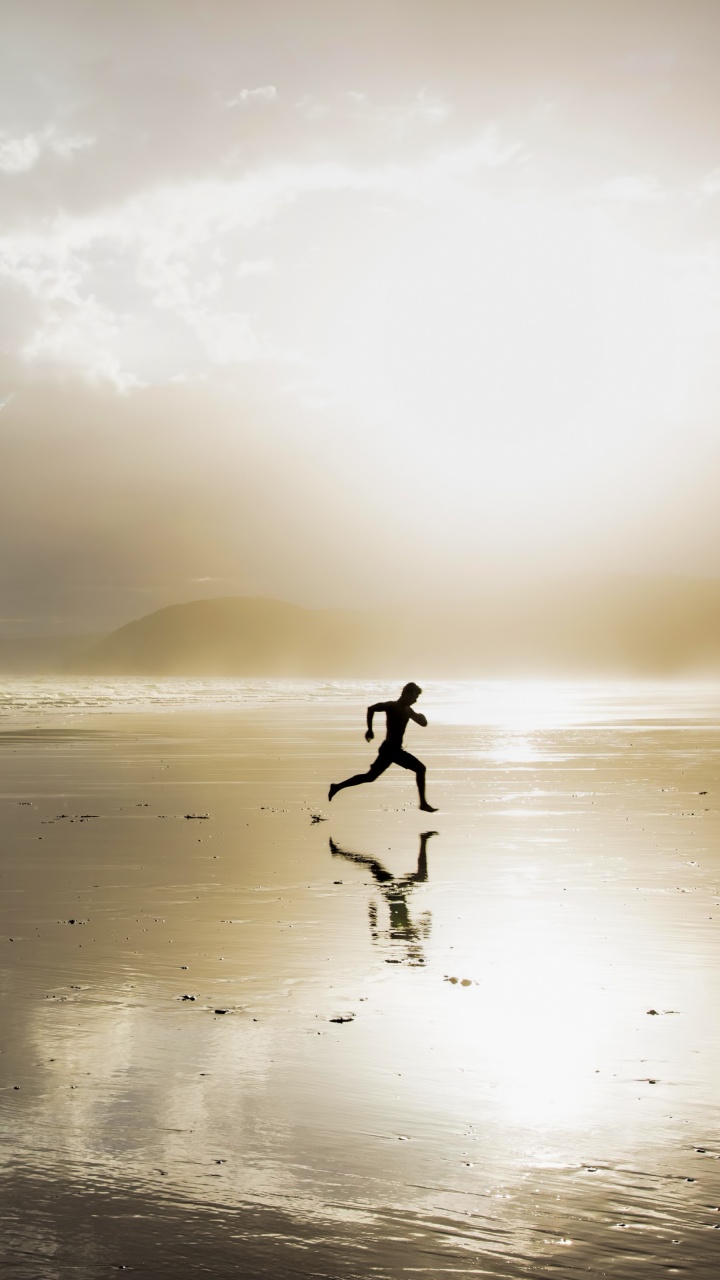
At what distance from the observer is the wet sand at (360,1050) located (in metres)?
4.55

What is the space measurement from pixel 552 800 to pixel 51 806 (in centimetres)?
770

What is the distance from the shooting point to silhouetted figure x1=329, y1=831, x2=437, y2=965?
9.44 m

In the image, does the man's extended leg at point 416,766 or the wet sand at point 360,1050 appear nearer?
the wet sand at point 360,1050

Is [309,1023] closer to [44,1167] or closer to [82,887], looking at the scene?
[44,1167]

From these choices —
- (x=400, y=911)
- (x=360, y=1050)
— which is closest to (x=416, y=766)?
(x=400, y=911)

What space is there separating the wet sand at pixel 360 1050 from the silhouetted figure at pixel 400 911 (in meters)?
0.05

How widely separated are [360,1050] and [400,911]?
4071 millimetres

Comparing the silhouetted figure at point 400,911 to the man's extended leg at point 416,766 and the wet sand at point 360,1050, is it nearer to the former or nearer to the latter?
the wet sand at point 360,1050

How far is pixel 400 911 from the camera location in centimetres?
1079

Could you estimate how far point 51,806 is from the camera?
1925 centimetres

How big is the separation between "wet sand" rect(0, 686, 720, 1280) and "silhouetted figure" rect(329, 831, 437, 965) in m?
0.05

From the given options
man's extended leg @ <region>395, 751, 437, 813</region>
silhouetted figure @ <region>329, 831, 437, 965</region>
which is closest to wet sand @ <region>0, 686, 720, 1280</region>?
silhouetted figure @ <region>329, 831, 437, 965</region>

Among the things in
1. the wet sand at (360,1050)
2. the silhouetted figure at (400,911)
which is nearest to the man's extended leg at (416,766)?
the wet sand at (360,1050)

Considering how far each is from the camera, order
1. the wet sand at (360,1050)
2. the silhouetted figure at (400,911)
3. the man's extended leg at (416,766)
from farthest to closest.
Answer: the man's extended leg at (416,766)
the silhouetted figure at (400,911)
the wet sand at (360,1050)
